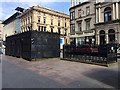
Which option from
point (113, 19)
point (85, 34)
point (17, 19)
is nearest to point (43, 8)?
point (17, 19)

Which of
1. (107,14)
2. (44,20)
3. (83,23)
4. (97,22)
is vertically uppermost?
(44,20)

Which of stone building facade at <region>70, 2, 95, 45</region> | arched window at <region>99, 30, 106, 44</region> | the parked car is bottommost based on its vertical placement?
the parked car

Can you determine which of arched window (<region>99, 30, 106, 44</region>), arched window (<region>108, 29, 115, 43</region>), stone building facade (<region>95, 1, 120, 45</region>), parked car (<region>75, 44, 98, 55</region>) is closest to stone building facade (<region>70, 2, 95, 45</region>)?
stone building facade (<region>95, 1, 120, 45</region>)

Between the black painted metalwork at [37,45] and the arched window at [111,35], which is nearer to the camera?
the black painted metalwork at [37,45]

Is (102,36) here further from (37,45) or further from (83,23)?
(37,45)

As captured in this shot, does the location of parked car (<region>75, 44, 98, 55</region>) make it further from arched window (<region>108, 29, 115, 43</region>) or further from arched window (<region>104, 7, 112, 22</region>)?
arched window (<region>104, 7, 112, 22</region>)

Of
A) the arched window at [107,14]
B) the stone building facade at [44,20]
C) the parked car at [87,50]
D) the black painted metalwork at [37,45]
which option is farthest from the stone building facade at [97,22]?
the stone building facade at [44,20]

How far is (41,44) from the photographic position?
741 inches

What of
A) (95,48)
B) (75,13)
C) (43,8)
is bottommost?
(95,48)

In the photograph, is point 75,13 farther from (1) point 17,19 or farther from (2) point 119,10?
(1) point 17,19

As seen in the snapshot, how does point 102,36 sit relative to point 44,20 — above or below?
below

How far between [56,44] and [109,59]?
9.38 meters

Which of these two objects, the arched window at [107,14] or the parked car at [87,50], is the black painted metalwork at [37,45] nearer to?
the parked car at [87,50]

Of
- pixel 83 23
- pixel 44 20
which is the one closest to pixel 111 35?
pixel 83 23
